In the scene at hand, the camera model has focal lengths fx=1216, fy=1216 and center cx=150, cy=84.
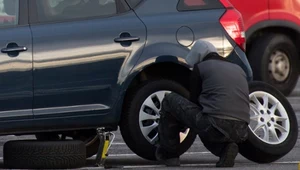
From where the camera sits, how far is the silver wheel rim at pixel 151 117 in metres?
10.3

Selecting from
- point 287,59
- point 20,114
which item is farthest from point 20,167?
point 287,59

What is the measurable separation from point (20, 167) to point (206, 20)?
2.04 m

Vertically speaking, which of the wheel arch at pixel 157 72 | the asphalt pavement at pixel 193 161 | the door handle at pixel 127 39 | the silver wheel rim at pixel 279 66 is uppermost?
the door handle at pixel 127 39

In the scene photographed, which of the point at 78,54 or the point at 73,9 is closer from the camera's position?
the point at 78,54

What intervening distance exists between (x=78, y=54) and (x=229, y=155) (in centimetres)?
149

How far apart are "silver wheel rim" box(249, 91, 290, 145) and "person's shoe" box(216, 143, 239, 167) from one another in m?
0.56

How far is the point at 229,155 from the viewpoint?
9797 mm

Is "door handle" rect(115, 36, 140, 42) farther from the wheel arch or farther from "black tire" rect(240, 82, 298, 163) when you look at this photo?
"black tire" rect(240, 82, 298, 163)

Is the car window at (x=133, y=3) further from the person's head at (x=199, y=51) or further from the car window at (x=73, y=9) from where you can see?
the person's head at (x=199, y=51)

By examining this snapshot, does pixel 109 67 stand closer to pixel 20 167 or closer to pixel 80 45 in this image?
pixel 80 45

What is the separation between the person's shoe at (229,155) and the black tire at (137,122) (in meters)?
0.53

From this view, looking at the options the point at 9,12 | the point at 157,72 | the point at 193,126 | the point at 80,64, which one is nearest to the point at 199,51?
the point at 193,126

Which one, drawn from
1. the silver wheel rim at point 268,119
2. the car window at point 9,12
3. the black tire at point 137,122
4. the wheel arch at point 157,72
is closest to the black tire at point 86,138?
the black tire at point 137,122

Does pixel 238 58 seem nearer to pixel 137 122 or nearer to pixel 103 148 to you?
pixel 137 122
